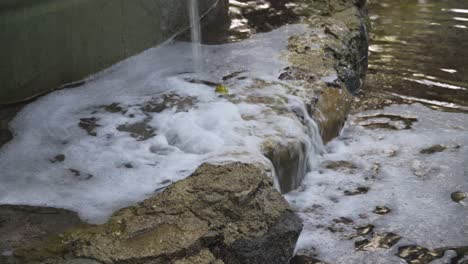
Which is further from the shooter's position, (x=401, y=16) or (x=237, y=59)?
(x=401, y=16)

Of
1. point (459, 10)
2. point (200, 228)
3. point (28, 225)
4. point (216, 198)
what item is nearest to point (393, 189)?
point (216, 198)

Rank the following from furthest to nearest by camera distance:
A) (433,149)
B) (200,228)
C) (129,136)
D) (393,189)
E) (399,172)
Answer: (433,149)
(399,172)
(393,189)
(129,136)
(200,228)

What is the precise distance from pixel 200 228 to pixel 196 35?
294cm

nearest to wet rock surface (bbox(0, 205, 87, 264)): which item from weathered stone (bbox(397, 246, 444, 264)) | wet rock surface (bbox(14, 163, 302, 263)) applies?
wet rock surface (bbox(14, 163, 302, 263))

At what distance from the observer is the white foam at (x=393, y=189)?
11.5 feet

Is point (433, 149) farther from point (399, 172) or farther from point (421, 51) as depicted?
point (421, 51)

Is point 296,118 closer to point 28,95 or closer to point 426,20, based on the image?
point 28,95

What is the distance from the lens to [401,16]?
296 inches

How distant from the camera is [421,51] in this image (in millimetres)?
6391

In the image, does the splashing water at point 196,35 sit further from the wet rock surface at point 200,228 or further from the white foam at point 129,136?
the wet rock surface at point 200,228

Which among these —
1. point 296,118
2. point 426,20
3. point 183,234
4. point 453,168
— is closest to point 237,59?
point 296,118

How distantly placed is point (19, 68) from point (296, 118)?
1779 millimetres

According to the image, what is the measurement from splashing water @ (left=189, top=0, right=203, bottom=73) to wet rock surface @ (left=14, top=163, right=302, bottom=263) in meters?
1.69

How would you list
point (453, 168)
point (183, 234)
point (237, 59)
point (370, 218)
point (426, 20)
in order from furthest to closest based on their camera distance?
point (426, 20)
point (237, 59)
point (453, 168)
point (370, 218)
point (183, 234)
